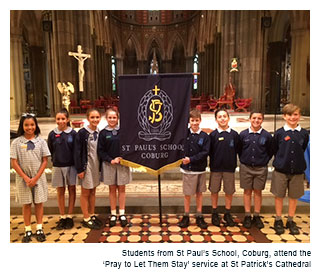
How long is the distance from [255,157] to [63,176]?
2.38 meters

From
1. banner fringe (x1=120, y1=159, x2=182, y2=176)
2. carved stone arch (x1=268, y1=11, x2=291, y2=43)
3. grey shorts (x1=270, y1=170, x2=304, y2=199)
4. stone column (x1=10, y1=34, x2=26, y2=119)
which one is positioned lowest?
grey shorts (x1=270, y1=170, x2=304, y2=199)

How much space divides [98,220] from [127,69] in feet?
93.7

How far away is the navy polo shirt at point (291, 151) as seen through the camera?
3033 mm

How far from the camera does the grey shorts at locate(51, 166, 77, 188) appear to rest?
3217mm

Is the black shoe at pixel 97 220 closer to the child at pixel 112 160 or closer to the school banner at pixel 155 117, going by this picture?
the child at pixel 112 160

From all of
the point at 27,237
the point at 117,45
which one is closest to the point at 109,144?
the point at 27,237

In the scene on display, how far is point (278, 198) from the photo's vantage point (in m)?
3.21

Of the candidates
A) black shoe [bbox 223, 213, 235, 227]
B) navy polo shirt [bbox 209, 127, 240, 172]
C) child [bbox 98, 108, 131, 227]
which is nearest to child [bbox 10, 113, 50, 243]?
child [bbox 98, 108, 131, 227]

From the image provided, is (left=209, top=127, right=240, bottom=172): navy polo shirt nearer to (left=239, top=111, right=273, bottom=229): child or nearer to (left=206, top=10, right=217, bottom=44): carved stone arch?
(left=239, top=111, right=273, bottom=229): child

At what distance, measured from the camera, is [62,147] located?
3.21 meters

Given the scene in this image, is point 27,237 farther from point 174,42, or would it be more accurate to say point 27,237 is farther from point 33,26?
point 174,42

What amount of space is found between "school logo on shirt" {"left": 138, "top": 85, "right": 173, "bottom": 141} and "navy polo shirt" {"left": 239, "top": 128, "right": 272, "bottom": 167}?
39.3 inches

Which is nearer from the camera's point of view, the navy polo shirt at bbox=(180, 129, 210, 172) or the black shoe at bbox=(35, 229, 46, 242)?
the black shoe at bbox=(35, 229, 46, 242)
